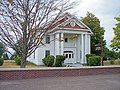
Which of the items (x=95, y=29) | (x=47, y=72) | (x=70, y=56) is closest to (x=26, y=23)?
(x=47, y=72)

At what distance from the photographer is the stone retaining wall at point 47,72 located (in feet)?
52.3

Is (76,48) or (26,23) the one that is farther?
(76,48)

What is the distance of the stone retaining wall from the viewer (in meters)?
16.0

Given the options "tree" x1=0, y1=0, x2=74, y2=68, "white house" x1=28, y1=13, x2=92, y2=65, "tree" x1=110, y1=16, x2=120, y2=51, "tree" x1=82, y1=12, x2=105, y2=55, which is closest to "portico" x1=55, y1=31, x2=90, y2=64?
"white house" x1=28, y1=13, x2=92, y2=65

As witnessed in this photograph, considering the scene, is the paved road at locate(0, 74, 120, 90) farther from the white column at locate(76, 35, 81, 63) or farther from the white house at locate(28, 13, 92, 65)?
the white column at locate(76, 35, 81, 63)

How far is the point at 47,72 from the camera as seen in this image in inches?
682

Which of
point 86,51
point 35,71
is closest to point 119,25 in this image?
point 86,51

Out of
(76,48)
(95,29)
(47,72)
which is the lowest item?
(47,72)

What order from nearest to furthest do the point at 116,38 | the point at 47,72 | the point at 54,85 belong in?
the point at 54,85 < the point at 47,72 < the point at 116,38

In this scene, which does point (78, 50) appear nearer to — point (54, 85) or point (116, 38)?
point (116, 38)

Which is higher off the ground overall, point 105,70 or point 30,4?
point 30,4

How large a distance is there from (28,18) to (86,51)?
29652 mm

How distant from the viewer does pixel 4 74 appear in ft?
52.0

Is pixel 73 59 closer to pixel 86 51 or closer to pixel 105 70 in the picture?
pixel 86 51
